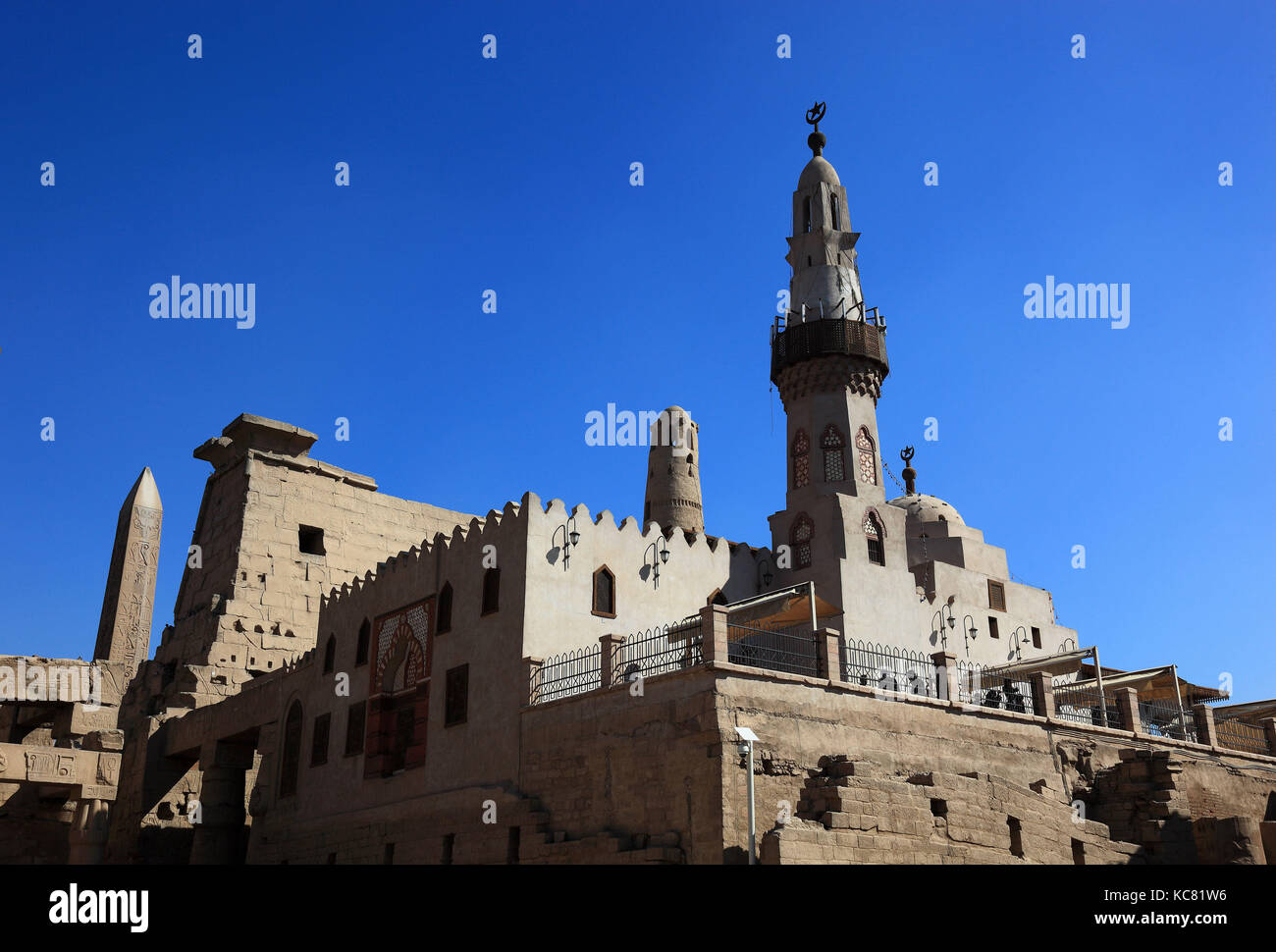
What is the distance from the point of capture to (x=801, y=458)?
92.1 feet

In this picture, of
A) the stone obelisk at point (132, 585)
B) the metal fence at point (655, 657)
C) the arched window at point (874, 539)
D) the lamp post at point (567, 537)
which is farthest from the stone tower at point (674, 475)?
the stone obelisk at point (132, 585)

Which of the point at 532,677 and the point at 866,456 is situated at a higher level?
the point at 866,456

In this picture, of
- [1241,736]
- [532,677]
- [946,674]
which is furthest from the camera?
[1241,736]

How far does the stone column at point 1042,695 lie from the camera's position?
2092 cm

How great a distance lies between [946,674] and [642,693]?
5909 millimetres

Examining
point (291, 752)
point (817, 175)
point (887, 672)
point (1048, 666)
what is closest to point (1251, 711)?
point (1048, 666)

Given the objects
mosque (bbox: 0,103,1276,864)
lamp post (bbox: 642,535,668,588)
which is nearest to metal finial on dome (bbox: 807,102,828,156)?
mosque (bbox: 0,103,1276,864)

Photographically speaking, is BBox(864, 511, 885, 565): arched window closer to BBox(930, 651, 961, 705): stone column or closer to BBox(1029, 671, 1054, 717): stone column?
BBox(1029, 671, 1054, 717): stone column

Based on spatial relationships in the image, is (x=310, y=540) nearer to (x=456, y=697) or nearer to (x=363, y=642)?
(x=363, y=642)

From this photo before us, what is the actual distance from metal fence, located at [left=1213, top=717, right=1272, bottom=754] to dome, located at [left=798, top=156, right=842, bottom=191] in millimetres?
16536

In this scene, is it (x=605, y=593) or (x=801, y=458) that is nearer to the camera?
(x=605, y=593)

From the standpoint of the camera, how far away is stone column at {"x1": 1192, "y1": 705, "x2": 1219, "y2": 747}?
77.4 feet

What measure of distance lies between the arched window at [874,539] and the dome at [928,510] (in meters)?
6.45
